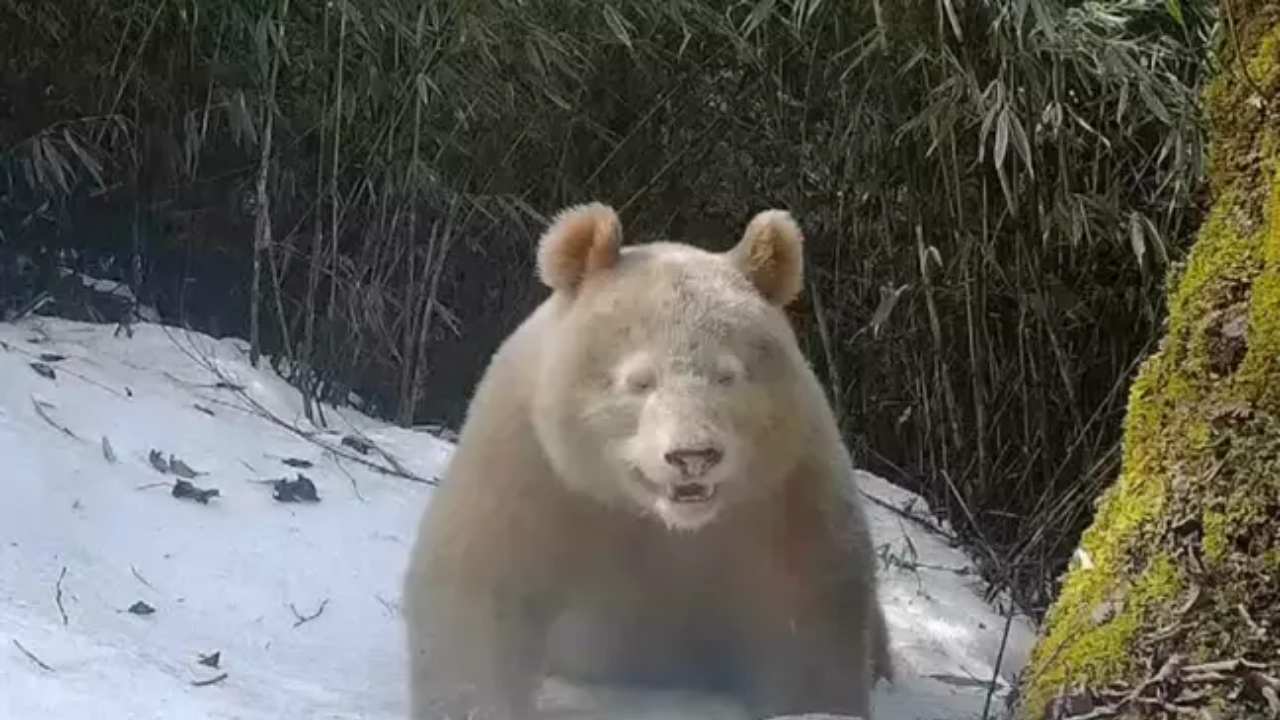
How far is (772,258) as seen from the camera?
256 centimetres

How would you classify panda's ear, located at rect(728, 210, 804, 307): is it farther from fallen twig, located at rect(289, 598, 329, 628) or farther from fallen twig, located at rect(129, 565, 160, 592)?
fallen twig, located at rect(129, 565, 160, 592)

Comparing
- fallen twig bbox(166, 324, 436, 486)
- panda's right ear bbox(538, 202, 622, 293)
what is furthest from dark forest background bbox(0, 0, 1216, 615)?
panda's right ear bbox(538, 202, 622, 293)

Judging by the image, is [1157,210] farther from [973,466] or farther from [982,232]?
[973,466]

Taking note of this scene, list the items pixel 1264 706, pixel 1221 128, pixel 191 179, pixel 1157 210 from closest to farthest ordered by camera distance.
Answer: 1. pixel 1264 706
2. pixel 1221 128
3. pixel 1157 210
4. pixel 191 179

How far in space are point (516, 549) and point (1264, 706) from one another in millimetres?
1148

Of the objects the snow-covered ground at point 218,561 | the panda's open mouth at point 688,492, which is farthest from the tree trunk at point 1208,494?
the snow-covered ground at point 218,561

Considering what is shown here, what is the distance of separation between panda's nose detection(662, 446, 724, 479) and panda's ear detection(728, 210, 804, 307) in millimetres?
416

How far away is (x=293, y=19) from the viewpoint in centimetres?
404

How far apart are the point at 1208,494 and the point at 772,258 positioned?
2.90ft

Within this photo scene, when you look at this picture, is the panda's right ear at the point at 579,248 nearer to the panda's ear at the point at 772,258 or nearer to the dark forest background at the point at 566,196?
the panda's ear at the point at 772,258

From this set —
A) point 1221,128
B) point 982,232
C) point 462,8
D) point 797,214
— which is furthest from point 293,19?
point 1221,128

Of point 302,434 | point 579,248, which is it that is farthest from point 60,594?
point 302,434

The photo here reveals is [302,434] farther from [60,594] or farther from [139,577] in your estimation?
[60,594]

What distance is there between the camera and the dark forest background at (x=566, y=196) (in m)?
3.71
